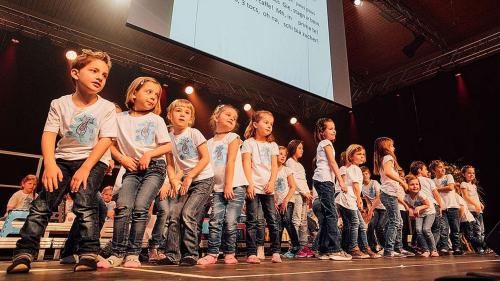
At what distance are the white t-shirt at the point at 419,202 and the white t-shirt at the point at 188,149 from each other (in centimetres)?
338

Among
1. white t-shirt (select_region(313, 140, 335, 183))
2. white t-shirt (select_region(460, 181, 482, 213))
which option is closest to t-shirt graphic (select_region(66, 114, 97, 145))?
white t-shirt (select_region(313, 140, 335, 183))

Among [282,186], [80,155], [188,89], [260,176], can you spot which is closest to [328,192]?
[260,176]

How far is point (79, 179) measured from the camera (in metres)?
1.83

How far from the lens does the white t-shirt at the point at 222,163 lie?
2.87 metres

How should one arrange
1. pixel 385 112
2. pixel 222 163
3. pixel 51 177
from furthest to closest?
pixel 385 112 → pixel 222 163 → pixel 51 177

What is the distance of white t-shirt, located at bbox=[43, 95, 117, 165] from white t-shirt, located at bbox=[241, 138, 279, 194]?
1.45m

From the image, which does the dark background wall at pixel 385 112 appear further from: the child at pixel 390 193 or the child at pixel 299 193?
the child at pixel 390 193

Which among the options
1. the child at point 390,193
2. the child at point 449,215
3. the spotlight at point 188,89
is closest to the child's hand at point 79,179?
the child at point 390,193

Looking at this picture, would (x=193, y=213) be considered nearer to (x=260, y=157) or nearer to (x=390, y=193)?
(x=260, y=157)

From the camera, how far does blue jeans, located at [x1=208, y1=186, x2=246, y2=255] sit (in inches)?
105

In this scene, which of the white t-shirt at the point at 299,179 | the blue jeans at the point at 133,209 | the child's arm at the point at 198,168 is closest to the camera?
the blue jeans at the point at 133,209

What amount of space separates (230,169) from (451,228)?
4204 mm

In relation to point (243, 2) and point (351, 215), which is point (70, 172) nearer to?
point (243, 2)

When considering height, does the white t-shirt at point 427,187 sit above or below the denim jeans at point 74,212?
above
